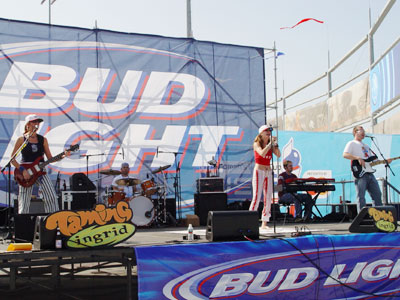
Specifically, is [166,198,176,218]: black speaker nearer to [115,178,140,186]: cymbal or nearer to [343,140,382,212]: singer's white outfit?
[115,178,140,186]: cymbal

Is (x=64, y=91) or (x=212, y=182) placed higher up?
(x=64, y=91)

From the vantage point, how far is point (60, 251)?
3469 mm

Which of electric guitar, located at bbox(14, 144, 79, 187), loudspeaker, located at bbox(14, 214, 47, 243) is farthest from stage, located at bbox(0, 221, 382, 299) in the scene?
electric guitar, located at bbox(14, 144, 79, 187)

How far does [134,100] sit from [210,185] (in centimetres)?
220

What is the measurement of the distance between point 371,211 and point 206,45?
609 centimetres

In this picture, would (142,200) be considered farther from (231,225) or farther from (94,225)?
(94,225)

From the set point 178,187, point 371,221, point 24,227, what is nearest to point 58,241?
point 24,227

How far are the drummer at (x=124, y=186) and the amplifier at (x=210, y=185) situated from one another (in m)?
1.23

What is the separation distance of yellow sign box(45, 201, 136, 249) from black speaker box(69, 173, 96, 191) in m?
4.91

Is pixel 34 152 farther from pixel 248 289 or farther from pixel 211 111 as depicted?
pixel 211 111

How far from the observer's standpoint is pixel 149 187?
29.5 ft

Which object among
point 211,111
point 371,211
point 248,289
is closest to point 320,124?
point 211,111

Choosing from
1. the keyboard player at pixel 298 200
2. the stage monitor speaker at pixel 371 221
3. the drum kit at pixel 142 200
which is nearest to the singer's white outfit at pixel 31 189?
the drum kit at pixel 142 200

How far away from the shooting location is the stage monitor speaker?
184 inches
